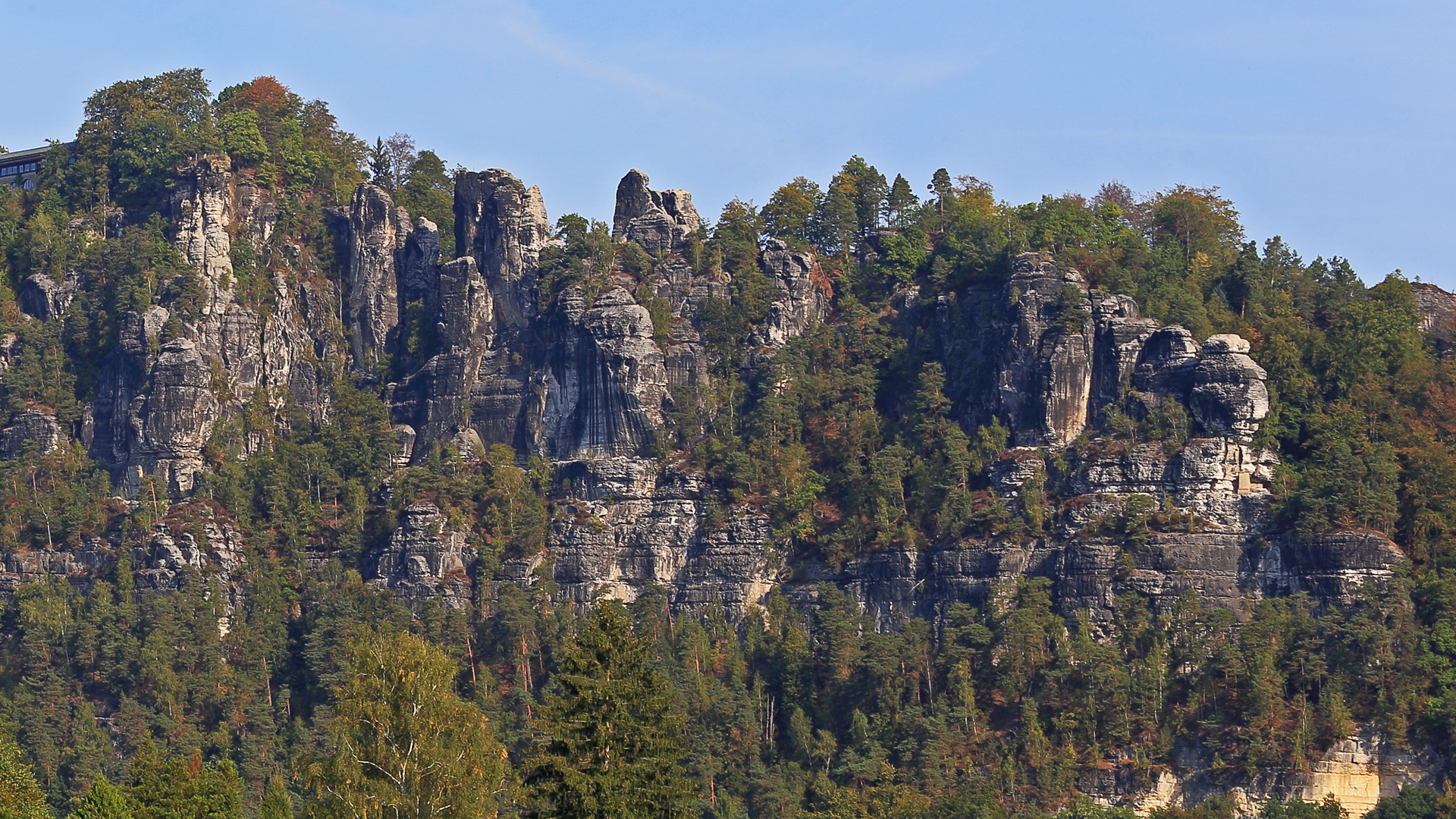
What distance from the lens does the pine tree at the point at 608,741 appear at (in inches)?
2112

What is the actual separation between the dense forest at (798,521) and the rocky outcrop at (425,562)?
2.68 ft

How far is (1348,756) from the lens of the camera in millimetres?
89688

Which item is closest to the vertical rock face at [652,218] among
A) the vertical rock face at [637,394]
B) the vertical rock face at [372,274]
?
the vertical rock face at [637,394]

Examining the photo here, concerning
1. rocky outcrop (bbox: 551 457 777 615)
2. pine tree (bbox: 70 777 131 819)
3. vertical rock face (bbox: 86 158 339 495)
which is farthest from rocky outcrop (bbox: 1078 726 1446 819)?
vertical rock face (bbox: 86 158 339 495)

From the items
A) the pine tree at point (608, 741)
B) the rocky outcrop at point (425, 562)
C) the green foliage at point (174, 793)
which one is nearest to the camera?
the pine tree at point (608, 741)

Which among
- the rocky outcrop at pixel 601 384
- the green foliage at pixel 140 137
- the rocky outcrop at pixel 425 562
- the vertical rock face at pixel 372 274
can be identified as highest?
the green foliage at pixel 140 137

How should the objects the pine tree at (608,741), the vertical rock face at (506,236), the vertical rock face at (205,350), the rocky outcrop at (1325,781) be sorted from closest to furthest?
the pine tree at (608,741) < the rocky outcrop at (1325,781) < the vertical rock face at (205,350) < the vertical rock face at (506,236)

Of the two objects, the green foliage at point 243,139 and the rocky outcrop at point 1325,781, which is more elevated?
the green foliage at point 243,139

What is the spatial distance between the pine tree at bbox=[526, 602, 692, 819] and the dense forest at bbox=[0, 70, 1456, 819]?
71.0 feet

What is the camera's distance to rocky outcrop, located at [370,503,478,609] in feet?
340

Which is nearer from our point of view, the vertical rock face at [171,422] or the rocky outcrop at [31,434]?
the vertical rock face at [171,422]

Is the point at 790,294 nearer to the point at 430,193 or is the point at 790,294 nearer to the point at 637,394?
the point at 637,394

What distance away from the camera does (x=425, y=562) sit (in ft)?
341

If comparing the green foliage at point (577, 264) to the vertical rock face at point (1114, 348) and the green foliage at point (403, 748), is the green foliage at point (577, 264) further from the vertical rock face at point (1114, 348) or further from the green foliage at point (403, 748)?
the green foliage at point (403, 748)
